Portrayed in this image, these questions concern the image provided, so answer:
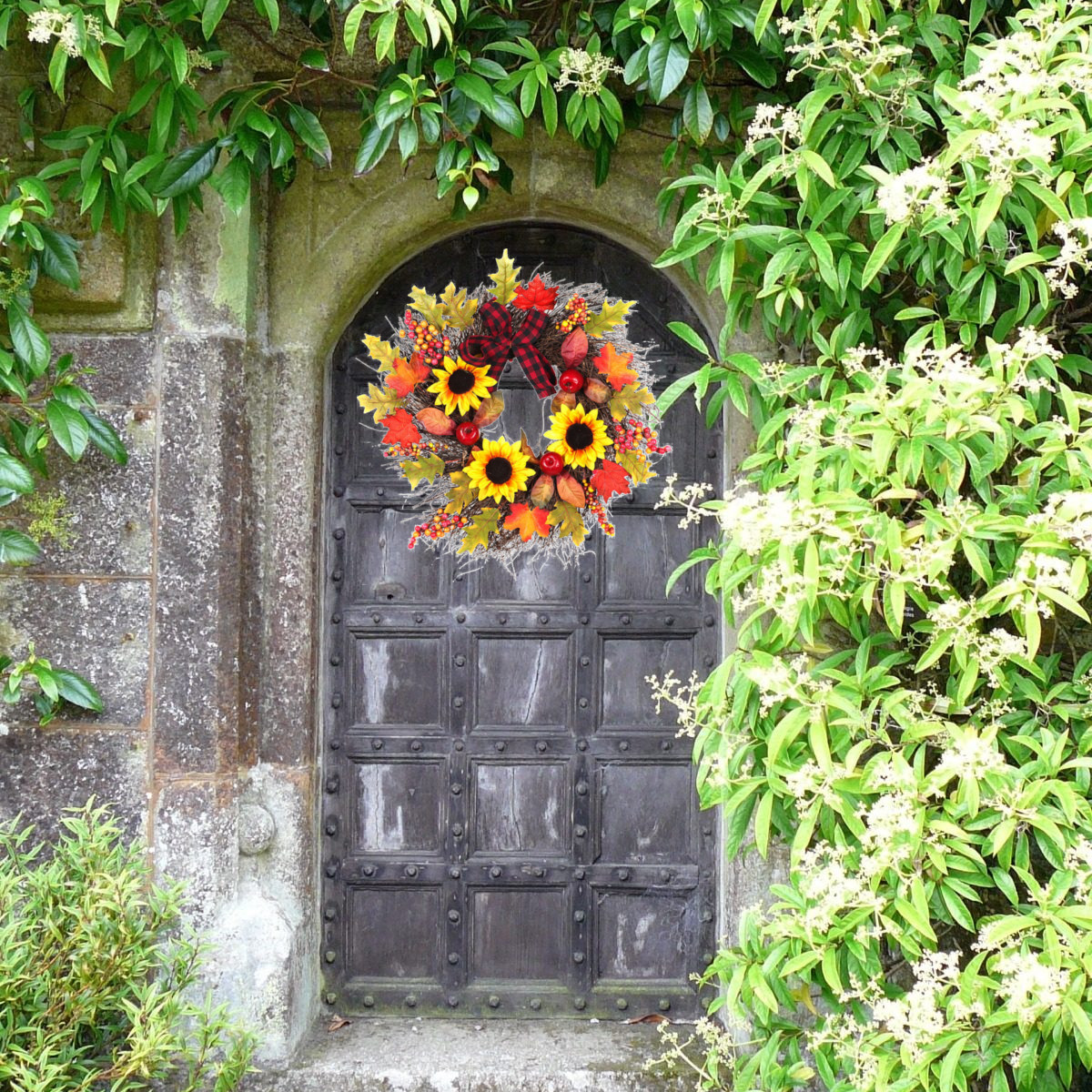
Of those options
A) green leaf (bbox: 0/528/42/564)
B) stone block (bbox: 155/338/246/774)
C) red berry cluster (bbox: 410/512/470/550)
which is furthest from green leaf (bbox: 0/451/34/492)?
red berry cluster (bbox: 410/512/470/550)

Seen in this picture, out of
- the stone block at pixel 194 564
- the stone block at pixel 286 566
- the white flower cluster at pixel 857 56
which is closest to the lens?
the white flower cluster at pixel 857 56

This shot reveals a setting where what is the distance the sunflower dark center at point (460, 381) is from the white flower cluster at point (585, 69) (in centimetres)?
73

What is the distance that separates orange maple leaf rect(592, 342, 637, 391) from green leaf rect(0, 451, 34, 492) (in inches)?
53.1

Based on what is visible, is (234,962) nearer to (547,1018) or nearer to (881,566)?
(547,1018)

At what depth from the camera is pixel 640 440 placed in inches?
107

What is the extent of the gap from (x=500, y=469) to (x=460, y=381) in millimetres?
241

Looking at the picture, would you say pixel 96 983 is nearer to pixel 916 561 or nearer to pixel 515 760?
pixel 515 760

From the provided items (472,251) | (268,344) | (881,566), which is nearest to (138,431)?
(268,344)

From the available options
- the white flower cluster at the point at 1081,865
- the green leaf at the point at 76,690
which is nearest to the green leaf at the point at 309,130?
the green leaf at the point at 76,690

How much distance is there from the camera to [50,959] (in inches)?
82.3

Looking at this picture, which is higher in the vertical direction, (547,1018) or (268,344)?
(268,344)

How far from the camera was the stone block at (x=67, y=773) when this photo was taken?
8.18 feet

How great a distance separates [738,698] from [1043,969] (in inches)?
24.8

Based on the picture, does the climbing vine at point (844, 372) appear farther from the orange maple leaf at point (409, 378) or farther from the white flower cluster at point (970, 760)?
the orange maple leaf at point (409, 378)
